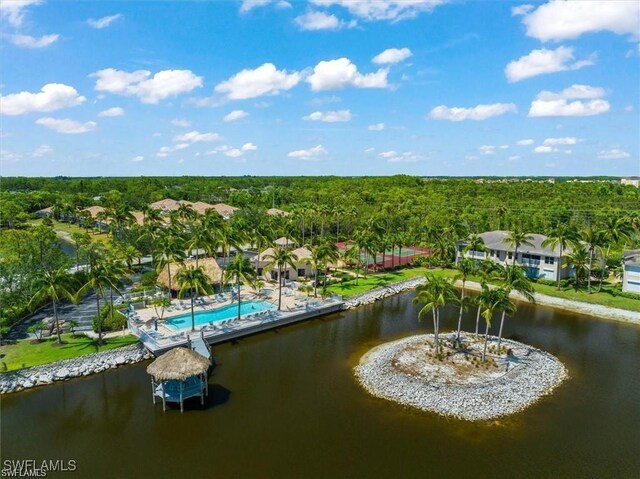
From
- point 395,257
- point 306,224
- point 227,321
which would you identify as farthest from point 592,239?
point 306,224

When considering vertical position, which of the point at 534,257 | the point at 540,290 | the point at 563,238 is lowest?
the point at 540,290

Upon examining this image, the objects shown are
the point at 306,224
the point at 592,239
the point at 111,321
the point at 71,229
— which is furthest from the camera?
the point at 71,229

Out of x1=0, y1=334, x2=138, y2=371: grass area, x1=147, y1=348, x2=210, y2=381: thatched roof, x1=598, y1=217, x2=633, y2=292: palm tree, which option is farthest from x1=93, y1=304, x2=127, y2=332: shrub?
x1=598, y1=217, x2=633, y2=292: palm tree

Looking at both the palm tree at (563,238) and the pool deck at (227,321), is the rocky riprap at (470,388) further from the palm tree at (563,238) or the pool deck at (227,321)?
the palm tree at (563,238)

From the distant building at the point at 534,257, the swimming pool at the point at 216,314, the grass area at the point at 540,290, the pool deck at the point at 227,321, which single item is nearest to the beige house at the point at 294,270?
the grass area at the point at 540,290

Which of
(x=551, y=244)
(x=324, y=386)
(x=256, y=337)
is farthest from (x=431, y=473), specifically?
(x=551, y=244)

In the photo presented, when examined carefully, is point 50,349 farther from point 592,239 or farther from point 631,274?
point 631,274

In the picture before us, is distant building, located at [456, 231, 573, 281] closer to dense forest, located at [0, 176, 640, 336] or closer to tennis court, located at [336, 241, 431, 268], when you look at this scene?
dense forest, located at [0, 176, 640, 336]
